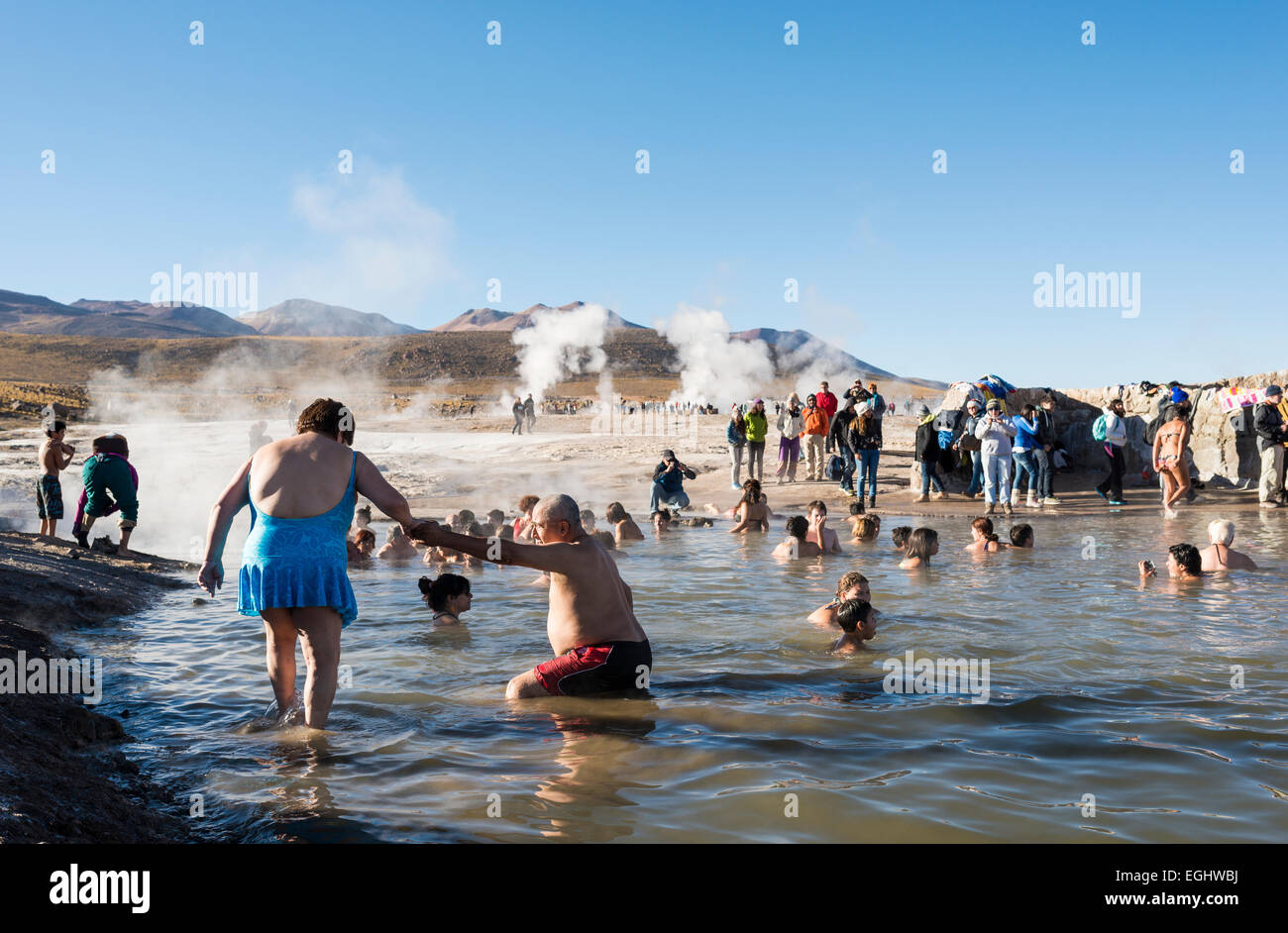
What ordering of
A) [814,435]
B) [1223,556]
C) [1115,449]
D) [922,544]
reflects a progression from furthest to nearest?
[814,435] → [1115,449] → [922,544] → [1223,556]

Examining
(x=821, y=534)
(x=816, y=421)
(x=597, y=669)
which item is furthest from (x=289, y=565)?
(x=816, y=421)

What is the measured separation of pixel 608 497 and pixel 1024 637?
39.1 feet

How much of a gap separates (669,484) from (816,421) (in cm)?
438

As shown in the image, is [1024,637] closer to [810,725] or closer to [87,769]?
[810,725]

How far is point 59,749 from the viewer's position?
4.40m

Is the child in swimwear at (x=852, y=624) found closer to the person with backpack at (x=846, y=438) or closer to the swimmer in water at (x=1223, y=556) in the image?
the swimmer in water at (x=1223, y=556)

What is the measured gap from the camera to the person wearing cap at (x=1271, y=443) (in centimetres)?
1393

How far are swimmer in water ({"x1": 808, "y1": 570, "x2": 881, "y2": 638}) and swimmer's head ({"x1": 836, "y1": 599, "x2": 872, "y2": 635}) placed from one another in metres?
0.09

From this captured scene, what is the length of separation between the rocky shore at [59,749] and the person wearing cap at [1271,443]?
1449 centimetres

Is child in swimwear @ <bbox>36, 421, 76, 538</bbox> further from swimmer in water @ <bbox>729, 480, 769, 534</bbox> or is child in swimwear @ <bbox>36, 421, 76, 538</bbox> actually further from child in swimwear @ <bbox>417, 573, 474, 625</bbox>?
swimmer in water @ <bbox>729, 480, 769, 534</bbox>

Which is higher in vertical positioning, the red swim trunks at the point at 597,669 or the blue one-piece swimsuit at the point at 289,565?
the blue one-piece swimsuit at the point at 289,565

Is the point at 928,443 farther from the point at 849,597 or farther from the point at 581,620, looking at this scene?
the point at 581,620

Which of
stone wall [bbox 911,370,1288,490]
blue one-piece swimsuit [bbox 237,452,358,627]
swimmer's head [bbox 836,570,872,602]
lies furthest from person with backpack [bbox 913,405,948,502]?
blue one-piece swimsuit [bbox 237,452,358,627]

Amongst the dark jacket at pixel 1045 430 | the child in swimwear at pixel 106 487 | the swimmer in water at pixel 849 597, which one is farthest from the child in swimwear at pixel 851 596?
the dark jacket at pixel 1045 430
